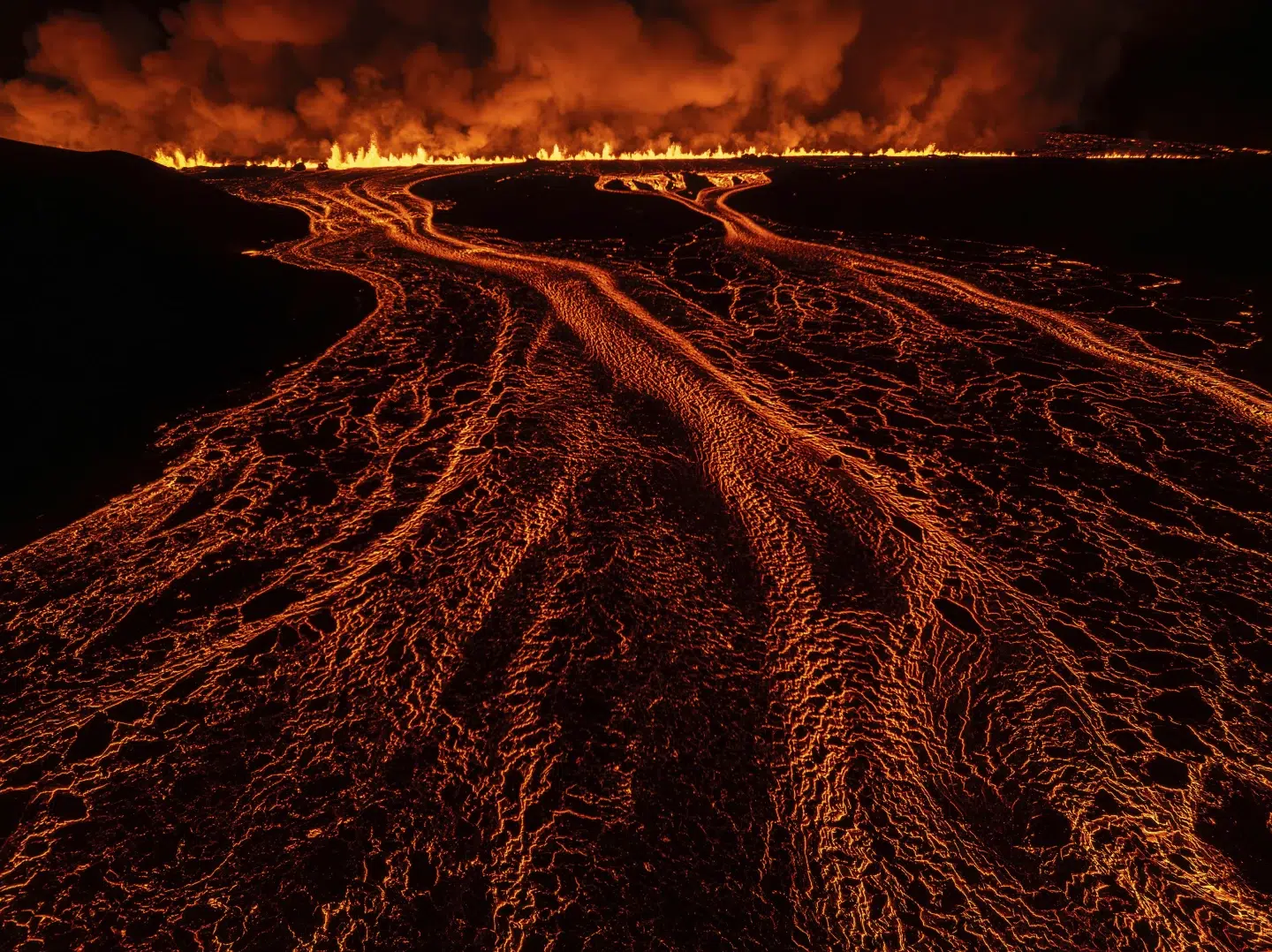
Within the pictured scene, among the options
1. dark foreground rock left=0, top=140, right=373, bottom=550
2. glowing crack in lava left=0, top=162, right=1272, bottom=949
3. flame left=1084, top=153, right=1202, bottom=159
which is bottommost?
glowing crack in lava left=0, top=162, right=1272, bottom=949

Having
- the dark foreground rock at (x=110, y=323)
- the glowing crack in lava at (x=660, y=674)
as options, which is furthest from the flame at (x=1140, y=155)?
the dark foreground rock at (x=110, y=323)

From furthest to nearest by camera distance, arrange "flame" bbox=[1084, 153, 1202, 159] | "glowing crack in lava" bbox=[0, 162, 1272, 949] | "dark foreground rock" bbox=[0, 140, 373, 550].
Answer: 1. "flame" bbox=[1084, 153, 1202, 159]
2. "dark foreground rock" bbox=[0, 140, 373, 550]
3. "glowing crack in lava" bbox=[0, 162, 1272, 949]

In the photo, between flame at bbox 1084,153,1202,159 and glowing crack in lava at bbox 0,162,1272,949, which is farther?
flame at bbox 1084,153,1202,159

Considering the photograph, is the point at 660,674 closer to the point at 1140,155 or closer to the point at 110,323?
the point at 110,323

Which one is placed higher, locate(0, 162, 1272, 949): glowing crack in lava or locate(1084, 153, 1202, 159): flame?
locate(1084, 153, 1202, 159): flame

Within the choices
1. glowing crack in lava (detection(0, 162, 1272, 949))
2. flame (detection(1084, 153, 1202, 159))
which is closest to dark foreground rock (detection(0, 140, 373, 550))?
glowing crack in lava (detection(0, 162, 1272, 949))

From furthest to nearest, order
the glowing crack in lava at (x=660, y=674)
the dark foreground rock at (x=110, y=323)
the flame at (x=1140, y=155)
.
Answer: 1. the flame at (x=1140, y=155)
2. the dark foreground rock at (x=110, y=323)
3. the glowing crack in lava at (x=660, y=674)

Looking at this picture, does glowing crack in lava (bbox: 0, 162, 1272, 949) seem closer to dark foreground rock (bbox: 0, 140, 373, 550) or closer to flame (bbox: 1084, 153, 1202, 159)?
dark foreground rock (bbox: 0, 140, 373, 550)

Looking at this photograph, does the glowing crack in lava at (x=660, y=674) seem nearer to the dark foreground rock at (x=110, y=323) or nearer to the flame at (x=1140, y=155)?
the dark foreground rock at (x=110, y=323)

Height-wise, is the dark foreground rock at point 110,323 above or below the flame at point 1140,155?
below

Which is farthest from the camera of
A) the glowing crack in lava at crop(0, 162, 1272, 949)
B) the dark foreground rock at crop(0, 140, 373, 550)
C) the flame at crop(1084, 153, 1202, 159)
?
the flame at crop(1084, 153, 1202, 159)
